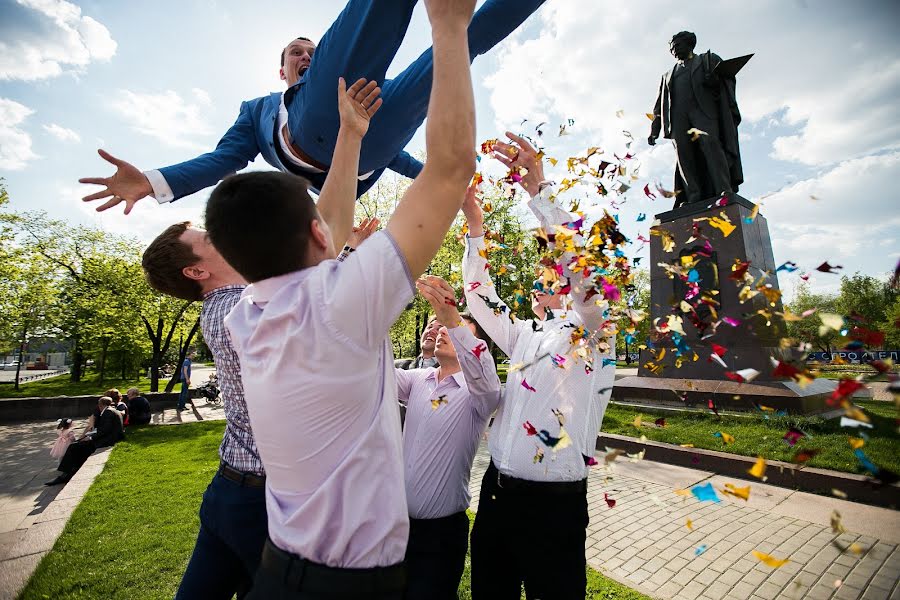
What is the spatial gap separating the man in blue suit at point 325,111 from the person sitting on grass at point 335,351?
1201 mm

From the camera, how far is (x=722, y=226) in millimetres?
2312

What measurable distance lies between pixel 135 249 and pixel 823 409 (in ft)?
99.5

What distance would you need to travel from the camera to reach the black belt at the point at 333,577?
4.05ft

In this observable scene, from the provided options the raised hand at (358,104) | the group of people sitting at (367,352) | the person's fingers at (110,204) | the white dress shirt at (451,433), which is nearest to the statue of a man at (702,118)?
the group of people sitting at (367,352)

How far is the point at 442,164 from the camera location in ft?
4.19

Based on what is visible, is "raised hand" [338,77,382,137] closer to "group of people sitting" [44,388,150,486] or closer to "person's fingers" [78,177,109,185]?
"person's fingers" [78,177,109,185]

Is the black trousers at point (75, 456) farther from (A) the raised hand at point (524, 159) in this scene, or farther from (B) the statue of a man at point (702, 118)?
(B) the statue of a man at point (702, 118)

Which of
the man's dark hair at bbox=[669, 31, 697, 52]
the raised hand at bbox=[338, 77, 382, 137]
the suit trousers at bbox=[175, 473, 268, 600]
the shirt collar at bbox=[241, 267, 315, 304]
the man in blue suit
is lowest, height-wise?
the suit trousers at bbox=[175, 473, 268, 600]

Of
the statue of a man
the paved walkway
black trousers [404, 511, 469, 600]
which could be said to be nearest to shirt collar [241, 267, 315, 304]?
black trousers [404, 511, 469, 600]

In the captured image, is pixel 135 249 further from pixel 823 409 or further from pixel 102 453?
pixel 823 409

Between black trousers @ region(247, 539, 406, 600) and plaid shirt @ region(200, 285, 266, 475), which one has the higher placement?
plaid shirt @ region(200, 285, 266, 475)

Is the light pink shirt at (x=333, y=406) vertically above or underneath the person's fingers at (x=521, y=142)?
underneath

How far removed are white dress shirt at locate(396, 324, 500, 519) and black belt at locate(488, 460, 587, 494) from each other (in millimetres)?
299

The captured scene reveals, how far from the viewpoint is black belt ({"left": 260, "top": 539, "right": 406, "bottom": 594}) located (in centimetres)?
124
